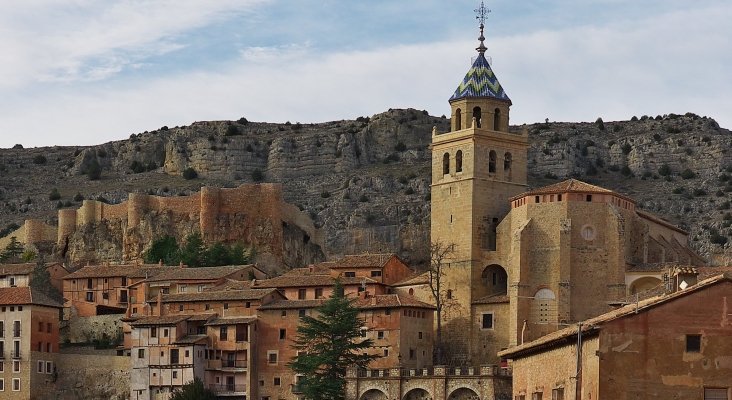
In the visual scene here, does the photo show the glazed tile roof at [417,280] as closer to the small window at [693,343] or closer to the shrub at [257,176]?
the small window at [693,343]

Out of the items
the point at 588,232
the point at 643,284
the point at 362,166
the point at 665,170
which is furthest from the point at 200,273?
the point at 665,170

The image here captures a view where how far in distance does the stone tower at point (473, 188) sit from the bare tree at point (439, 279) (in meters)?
0.22

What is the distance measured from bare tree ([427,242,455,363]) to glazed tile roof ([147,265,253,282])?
15207 millimetres

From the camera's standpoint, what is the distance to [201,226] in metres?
116

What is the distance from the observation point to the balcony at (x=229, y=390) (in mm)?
88188

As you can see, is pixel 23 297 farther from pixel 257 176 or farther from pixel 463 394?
pixel 257 176

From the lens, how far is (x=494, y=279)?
8788 cm

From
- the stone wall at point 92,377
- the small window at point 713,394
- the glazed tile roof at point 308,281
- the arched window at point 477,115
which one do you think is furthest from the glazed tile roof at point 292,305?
the small window at point 713,394

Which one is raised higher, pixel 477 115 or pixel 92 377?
pixel 477 115

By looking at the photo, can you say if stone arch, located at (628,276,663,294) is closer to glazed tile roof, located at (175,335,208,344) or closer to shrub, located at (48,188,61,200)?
glazed tile roof, located at (175,335,208,344)

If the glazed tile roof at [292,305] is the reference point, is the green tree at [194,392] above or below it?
below

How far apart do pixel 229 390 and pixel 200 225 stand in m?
29.2

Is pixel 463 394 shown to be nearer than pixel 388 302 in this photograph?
Yes

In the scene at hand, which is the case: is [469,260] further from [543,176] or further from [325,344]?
[543,176]
